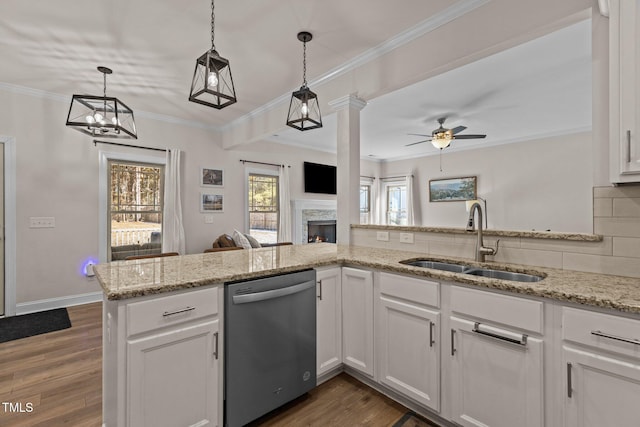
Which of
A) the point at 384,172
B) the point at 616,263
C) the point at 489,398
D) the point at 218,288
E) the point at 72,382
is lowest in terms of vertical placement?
the point at 72,382

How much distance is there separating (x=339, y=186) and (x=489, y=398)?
2.07 m

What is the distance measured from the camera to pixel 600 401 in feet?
3.83

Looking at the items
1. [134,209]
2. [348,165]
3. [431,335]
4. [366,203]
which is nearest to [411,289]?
[431,335]

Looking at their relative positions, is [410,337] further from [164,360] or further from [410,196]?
[410,196]

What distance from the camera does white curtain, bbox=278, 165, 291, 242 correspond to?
5.83 m

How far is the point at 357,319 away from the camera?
2.08 metres

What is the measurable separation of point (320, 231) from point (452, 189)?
3138 millimetres


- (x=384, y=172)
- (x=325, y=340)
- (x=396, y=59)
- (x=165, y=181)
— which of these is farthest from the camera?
(x=384, y=172)

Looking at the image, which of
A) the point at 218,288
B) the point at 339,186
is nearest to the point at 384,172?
the point at 339,186

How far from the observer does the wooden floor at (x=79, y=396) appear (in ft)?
5.91

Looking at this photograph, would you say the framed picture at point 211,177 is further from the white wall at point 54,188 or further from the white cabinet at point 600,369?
the white cabinet at point 600,369

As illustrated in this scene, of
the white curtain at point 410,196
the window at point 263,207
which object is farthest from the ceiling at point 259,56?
the white curtain at point 410,196

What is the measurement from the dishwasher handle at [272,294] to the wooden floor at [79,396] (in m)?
0.76

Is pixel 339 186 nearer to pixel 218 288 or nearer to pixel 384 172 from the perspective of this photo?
pixel 218 288
